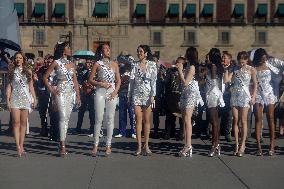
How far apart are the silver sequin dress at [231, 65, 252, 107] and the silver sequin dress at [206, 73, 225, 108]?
24 centimetres

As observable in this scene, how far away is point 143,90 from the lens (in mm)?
10789

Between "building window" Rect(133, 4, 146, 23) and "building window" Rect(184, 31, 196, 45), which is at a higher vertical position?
"building window" Rect(133, 4, 146, 23)

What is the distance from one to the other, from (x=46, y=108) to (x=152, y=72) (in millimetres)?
3899

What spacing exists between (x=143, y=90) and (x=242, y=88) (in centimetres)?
172

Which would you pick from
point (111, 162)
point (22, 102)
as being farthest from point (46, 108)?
point (111, 162)

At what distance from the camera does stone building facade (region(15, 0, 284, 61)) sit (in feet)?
201

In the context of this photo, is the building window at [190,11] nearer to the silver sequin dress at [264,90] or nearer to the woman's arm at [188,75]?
the silver sequin dress at [264,90]

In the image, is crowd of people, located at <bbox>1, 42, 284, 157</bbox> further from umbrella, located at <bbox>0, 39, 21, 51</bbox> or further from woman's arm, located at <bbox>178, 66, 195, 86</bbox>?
umbrella, located at <bbox>0, 39, 21, 51</bbox>

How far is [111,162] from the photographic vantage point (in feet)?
32.2

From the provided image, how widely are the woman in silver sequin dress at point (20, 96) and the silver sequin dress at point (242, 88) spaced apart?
352cm

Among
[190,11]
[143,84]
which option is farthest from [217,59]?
[190,11]

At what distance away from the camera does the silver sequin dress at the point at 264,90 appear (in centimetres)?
1084

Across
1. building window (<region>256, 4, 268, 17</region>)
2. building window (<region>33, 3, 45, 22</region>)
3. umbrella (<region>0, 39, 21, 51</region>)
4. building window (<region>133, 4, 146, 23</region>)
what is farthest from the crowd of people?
building window (<region>33, 3, 45, 22</region>)

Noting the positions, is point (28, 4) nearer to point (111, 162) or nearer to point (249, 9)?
point (249, 9)
